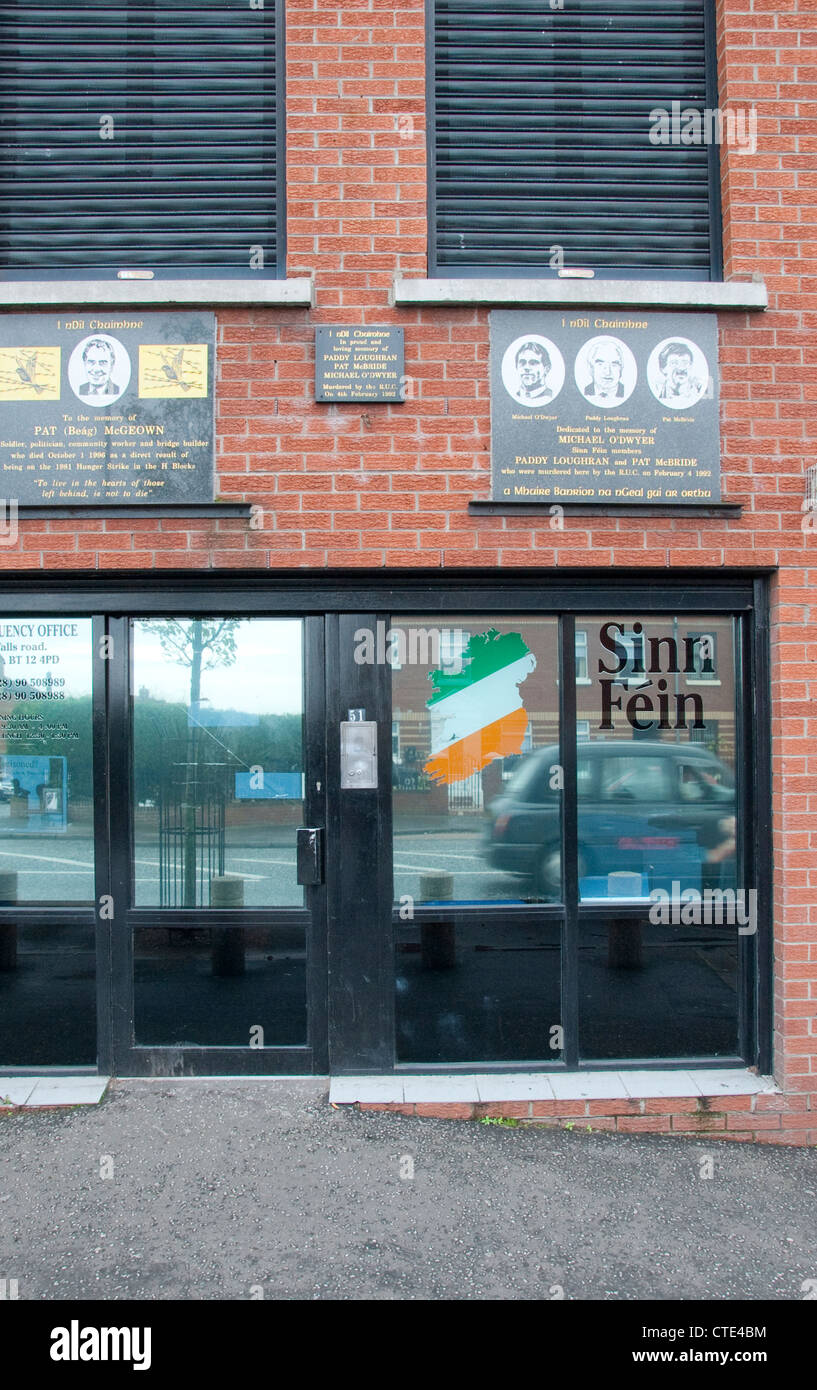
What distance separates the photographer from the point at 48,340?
3.87 m

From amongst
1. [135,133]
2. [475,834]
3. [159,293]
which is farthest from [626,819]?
[135,133]

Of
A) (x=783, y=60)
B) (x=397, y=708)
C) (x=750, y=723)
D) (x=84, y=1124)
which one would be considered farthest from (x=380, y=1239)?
(x=783, y=60)

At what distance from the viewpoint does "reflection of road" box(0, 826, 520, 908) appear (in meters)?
3.99

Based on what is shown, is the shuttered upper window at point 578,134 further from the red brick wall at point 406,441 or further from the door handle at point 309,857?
the door handle at point 309,857

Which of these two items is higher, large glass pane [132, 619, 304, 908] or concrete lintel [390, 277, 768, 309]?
concrete lintel [390, 277, 768, 309]

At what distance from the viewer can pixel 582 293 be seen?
3.86m

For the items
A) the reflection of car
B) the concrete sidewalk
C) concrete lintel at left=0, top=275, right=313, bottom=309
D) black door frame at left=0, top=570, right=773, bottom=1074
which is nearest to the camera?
the concrete sidewalk

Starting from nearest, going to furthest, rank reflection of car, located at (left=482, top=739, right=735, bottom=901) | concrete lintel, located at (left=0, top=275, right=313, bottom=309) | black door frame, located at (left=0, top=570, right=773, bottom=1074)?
concrete lintel, located at (left=0, top=275, right=313, bottom=309) → black door frame, located at (left=0, top=570, right=773, bottom=1074) → reflection of car, located at (left=482, top=739, right=735, bottom=901)

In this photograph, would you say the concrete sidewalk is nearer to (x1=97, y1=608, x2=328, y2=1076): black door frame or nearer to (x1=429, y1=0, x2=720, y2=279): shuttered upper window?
(x1=97, y1=608, x2=328, y2=1076): black door frame

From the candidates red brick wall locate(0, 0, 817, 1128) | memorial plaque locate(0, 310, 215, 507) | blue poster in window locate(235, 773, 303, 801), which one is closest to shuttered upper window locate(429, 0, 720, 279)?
red brick wall locate(0, 0, 817, 1128)

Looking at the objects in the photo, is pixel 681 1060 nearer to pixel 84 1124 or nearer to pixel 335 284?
pixel 84 1124

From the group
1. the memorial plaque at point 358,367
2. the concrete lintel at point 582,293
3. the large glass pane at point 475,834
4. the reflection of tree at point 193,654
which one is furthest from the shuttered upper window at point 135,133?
the large glass pane at point 475,834

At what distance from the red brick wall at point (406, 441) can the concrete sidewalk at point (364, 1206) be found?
0.95m

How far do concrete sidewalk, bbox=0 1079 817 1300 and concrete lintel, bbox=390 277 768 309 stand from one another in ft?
12.6
